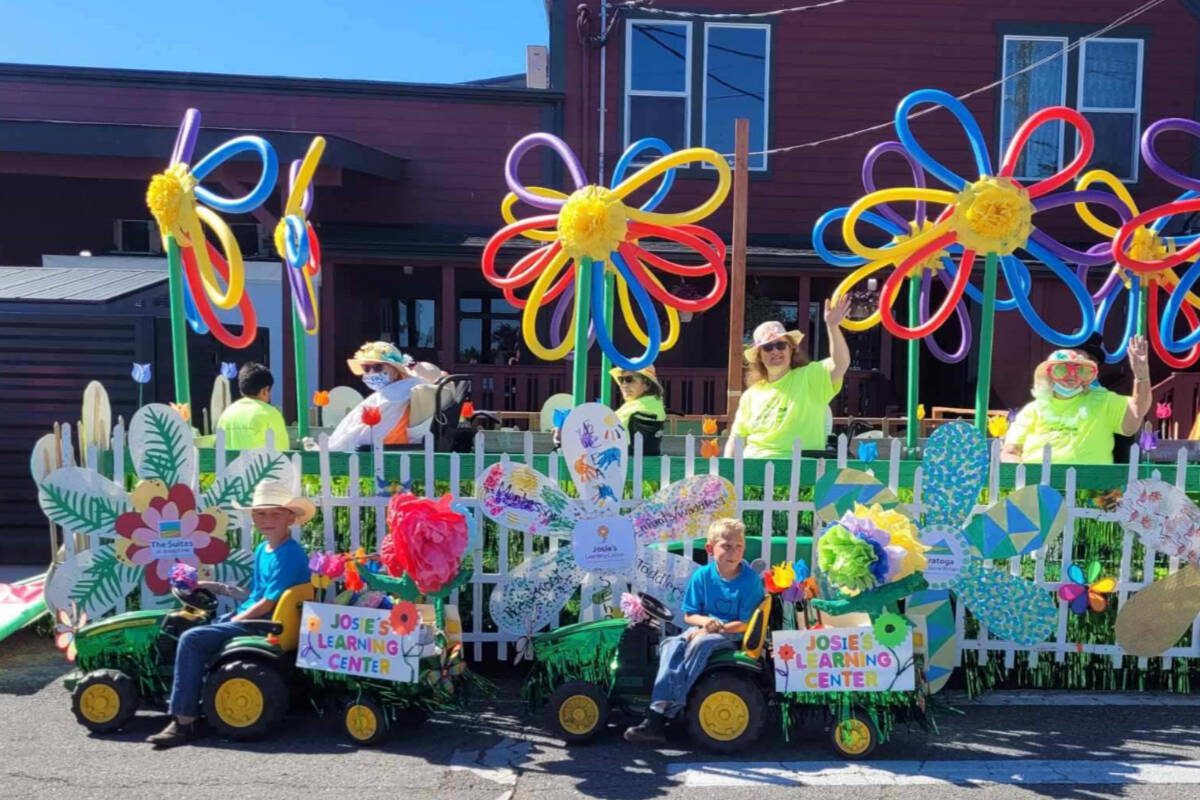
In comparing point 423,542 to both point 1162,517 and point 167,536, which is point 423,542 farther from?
point 1162,517

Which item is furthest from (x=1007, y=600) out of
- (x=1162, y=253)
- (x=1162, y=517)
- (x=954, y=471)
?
(x=1162, y=253)

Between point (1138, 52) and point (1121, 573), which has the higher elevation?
point (1138, 52)

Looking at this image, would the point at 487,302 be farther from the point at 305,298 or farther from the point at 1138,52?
the point at 1138,52

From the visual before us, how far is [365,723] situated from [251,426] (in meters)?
2.12

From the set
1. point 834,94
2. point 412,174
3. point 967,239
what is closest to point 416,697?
point 967,239

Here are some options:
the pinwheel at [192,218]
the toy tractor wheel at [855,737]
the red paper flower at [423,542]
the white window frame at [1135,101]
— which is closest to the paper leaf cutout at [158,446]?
the pinwheel at [192,218]

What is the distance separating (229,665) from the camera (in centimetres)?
392

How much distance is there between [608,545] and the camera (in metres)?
4.46

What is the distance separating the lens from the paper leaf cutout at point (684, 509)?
14.6 ft

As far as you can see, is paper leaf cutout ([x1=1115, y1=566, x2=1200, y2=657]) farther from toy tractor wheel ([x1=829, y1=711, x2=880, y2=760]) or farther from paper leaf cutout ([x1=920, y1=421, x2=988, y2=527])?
toy tractor wheel ([x1=829, y1=711, x2=880, y2=760])

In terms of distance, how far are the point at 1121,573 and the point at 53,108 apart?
11935 mm

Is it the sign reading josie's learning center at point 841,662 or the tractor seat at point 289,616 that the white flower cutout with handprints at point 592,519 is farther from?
the tractor seat at point 289,616

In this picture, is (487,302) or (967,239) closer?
(967,239)

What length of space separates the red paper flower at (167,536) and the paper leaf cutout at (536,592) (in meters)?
1.33
